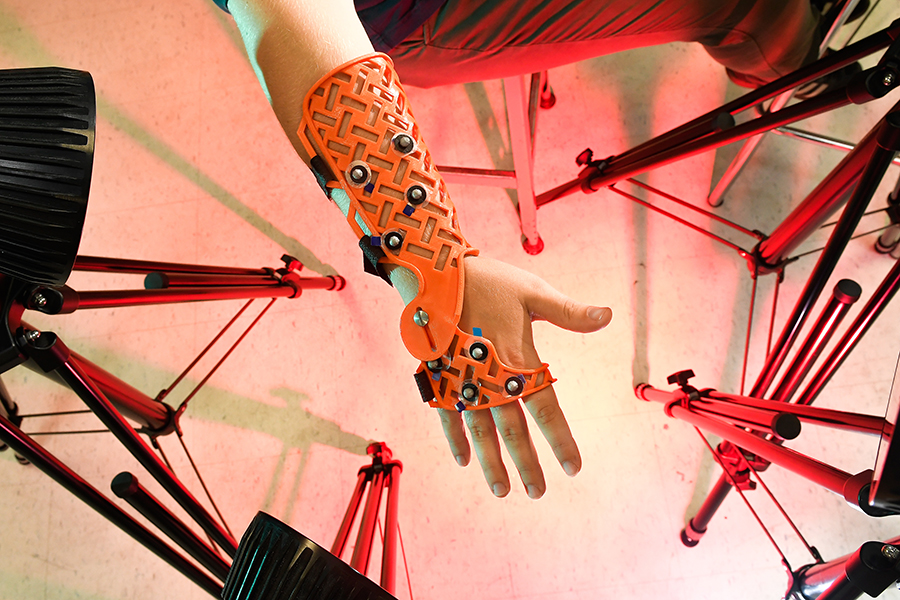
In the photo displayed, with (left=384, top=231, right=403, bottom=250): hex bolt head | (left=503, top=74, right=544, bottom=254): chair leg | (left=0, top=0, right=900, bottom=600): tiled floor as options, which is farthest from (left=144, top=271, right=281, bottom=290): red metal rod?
(left=503, top=74, right=544, bottom=254): chair leg

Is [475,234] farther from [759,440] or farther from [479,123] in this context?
[759,440]

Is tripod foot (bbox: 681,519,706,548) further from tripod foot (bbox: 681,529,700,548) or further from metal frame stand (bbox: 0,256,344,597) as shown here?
metal frame stand (bbox: 0,256,344,597)

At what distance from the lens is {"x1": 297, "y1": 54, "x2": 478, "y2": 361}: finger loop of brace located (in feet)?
1.99

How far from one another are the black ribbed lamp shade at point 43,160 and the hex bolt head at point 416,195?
0.31 metres

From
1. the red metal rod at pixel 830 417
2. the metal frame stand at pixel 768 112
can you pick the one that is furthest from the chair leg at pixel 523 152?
the red metal rod at pixel 830 417

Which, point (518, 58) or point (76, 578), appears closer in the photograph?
point (518, 58)

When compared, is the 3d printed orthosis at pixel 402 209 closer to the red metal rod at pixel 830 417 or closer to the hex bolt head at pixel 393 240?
the hex bolt head at pixel 393 240

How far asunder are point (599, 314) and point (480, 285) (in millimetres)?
143

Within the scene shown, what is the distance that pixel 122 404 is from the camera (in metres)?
0.94

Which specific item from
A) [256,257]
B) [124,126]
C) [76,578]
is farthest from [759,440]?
[124,126]

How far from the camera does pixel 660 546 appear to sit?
52.4 inches

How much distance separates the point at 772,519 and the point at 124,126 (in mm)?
2245

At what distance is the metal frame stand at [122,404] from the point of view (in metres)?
0.68

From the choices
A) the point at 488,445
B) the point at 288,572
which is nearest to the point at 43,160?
the point at 288,572
